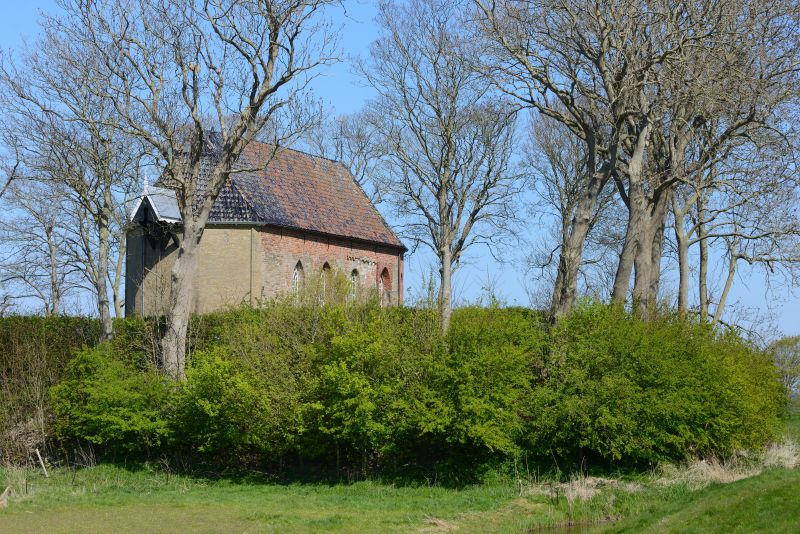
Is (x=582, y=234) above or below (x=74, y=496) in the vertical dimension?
above

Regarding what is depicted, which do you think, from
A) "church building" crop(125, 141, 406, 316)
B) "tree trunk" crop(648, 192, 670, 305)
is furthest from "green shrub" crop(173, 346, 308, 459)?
"church building" crop(125, 141, 406, 316)

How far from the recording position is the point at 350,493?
21938mm

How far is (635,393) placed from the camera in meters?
22.1

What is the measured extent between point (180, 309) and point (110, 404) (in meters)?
3.28

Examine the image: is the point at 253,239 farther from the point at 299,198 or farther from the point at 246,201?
the point at 299,198

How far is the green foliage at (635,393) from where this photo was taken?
21.9m

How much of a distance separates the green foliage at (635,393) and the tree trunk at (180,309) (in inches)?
390

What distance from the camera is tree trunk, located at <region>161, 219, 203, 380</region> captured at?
27.0m

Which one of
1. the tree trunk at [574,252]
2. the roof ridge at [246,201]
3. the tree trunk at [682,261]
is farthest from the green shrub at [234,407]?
the roof ridge at [246,201]

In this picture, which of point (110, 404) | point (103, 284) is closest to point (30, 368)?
point (110, 404)

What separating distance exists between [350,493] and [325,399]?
7.86 ft

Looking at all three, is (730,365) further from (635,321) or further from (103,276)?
(103,276)

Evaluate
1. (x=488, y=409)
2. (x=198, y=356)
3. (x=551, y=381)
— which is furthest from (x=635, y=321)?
(x=198, y=356)

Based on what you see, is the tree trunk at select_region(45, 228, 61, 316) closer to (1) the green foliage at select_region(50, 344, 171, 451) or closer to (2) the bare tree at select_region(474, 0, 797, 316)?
(1) the green foliage at select_region(50, 344, 171, 451)
